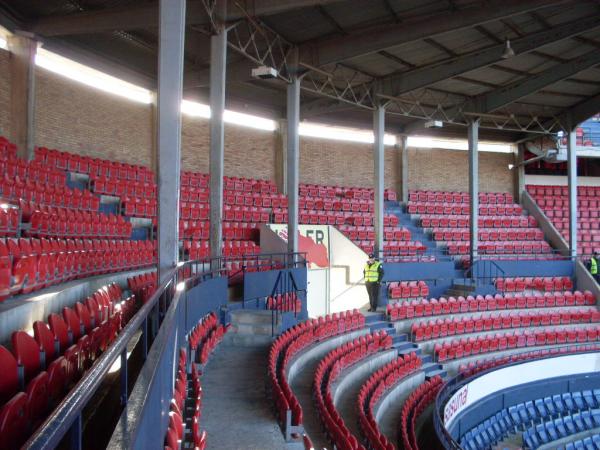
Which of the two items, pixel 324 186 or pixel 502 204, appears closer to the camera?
pixel 324 186

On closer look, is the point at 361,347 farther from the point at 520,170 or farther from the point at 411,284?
the point at 520,170

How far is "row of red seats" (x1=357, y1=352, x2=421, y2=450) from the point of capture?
7144 mm

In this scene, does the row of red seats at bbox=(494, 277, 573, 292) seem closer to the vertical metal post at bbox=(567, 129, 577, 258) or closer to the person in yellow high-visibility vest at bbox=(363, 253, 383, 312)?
the vertical metal post at bbox=(567, 129, 577, 258)

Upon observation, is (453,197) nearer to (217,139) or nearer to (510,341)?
(510,341)

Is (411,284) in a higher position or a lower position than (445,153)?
lower

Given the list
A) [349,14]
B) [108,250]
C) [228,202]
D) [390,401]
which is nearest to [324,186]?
[228,202]

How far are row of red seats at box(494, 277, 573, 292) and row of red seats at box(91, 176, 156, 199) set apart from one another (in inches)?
487

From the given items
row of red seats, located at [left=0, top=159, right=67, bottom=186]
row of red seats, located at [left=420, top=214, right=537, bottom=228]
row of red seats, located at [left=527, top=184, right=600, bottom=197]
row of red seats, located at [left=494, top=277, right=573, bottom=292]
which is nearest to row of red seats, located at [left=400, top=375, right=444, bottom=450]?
row of red seats, located at [left=0, top=159, right=67, bottom=186]

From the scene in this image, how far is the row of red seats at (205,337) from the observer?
24.9ft

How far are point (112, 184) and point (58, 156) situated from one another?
1.34m

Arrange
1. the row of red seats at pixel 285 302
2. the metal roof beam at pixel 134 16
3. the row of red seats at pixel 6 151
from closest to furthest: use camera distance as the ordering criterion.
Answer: the row of red seats at pixel 6 151 < the row of red seats at pixel 285 302 < the metal roof beam at pixel 134 16

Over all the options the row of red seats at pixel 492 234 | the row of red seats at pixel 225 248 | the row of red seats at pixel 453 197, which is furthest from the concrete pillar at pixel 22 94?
the row of red seats at pixel 453 197

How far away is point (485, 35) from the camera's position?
16.0 metres

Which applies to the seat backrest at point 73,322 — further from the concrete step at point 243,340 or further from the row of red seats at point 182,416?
the concrete step at point 243,340
